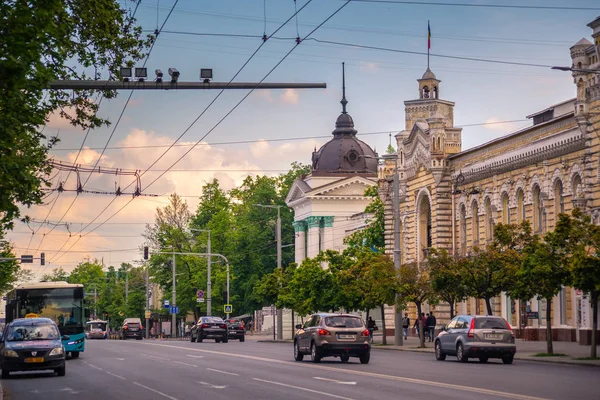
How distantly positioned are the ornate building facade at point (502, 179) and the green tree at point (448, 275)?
17.7 feet

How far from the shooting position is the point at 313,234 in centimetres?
9969

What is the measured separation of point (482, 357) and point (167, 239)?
77220mm

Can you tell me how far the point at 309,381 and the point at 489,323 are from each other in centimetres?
1122

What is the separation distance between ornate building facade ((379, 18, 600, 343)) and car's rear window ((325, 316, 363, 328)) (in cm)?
1253

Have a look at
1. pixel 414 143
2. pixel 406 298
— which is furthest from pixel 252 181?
pixel 406 298

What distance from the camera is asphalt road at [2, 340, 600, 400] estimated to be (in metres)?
21.7

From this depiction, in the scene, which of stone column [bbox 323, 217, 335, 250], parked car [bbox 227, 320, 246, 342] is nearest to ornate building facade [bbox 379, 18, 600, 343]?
parked car [bbox 227, 320, 246, 342]

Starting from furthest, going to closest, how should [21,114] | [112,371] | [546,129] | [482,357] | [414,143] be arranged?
1. [414,143]
2. [546,129]
3. [482,357]
4. [112,371]
5. [21,114]

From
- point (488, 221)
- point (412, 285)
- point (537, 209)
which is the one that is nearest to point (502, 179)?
point (488, 221)

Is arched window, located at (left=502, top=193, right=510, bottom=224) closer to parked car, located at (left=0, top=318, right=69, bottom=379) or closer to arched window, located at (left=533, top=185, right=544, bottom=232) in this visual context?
arched window, located at (left=533, top=185, right=544, bottom=232)

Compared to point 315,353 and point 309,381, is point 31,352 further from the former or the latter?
point 309,381

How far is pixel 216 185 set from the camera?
116 meters

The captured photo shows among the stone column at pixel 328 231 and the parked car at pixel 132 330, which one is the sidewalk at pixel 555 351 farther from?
the parked car at pixel 132 330

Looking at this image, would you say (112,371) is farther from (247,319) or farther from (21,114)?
(247,319)
